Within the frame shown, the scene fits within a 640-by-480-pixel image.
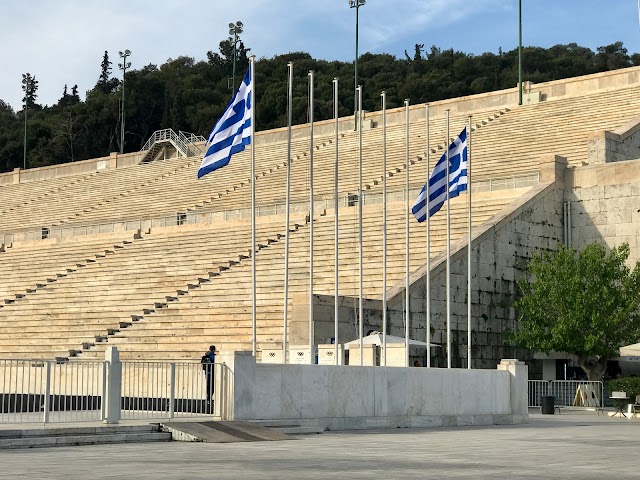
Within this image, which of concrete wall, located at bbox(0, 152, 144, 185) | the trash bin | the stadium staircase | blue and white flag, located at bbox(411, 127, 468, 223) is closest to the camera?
blue and white flag, located at bbox(411, 127, 468, 223)

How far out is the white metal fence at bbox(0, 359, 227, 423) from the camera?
19.0m

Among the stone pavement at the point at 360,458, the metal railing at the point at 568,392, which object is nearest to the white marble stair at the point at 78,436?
the stone pavement at the point at 360,458

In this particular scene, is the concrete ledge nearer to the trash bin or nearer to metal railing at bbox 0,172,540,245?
the trash bin

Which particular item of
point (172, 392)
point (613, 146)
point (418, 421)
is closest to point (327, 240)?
point (613, 146)

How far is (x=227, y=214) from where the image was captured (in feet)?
137

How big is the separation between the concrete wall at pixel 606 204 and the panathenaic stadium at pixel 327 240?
1.7 inches

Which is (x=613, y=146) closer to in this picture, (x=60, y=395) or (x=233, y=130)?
(x=233, y=130)

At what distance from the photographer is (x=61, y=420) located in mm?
18797

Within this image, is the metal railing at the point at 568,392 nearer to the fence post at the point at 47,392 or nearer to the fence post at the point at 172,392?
the fence post at the point at 172,392

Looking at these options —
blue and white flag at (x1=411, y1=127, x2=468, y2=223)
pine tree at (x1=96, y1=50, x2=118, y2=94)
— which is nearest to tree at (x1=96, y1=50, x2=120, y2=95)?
pine tree at (x1=96, y1=50, x2=118, y2=94)

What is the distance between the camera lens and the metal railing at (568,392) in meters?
31.5

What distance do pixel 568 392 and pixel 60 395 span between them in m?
16.8

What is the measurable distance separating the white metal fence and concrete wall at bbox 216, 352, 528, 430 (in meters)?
0.60

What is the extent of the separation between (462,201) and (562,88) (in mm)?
16016
